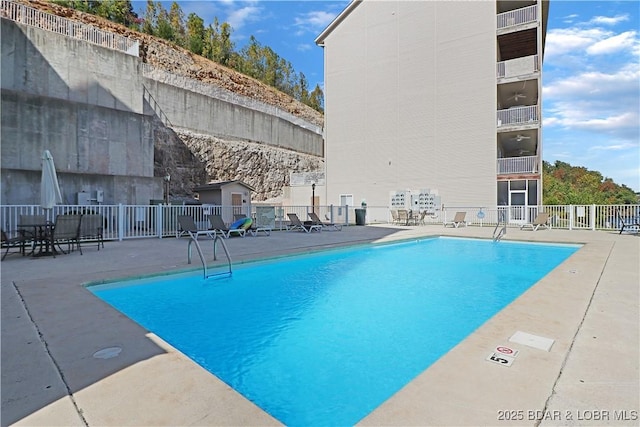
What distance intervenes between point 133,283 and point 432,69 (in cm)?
2072

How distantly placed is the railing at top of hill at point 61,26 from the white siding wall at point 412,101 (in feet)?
43.5

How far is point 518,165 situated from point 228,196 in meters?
15.2

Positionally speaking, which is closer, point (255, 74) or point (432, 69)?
point (432, 69)

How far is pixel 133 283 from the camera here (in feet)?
17.5

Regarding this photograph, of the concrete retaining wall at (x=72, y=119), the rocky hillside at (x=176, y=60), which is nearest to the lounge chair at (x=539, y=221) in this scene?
the concrete retaining wall at (x=72, y=119)

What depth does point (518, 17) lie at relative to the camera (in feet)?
61.1

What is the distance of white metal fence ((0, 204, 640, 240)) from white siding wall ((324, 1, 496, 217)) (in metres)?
1.03

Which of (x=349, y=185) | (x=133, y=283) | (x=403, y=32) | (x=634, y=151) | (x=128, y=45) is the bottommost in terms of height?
(x=133, y=283)

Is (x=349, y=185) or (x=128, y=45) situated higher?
(x=128, y=45)

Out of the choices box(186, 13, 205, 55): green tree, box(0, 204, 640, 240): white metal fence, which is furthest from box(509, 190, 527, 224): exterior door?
box(186, 13, 205, 55): green tree

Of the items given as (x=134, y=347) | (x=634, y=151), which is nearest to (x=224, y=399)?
(x=134, y=347)

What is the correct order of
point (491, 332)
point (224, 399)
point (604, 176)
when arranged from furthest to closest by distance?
point (604, 176) < point (491, 332) < point (224, 399)

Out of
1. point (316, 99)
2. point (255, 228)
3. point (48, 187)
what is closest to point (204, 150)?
point (255, 228)

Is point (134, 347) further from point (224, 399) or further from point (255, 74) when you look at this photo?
point (255, 74)
